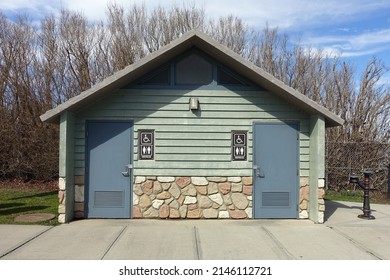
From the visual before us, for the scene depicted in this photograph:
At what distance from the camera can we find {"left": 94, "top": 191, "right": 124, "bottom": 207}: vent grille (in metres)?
8.27

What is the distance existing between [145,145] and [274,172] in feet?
10.1

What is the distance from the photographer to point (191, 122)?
331 inches

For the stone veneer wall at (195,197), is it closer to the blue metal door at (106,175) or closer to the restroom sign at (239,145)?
the blue metal door at (106,175)

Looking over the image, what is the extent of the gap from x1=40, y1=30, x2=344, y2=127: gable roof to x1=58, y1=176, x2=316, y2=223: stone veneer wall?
1.86 metres

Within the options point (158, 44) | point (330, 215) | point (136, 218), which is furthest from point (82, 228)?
point (158, 44)

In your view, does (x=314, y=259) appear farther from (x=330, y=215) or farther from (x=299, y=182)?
(x=330, y=215)

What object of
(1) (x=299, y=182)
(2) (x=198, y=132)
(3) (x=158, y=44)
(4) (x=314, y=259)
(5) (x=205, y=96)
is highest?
(3) (x=158, y=44)

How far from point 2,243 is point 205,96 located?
16.5 ft

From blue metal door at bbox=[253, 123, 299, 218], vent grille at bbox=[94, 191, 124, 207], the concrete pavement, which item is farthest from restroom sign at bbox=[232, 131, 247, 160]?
vent grille at bbox=[94, 191, 124, 207]

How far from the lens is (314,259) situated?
5500 mm

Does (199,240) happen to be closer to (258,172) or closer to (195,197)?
(195,197)

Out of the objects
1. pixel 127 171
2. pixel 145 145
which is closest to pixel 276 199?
pixel 145 145

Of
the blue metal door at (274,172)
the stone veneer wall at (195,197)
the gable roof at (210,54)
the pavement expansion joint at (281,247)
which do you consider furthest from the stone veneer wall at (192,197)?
the gable roof at (210,54)

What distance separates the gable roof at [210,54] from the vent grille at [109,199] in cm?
198
